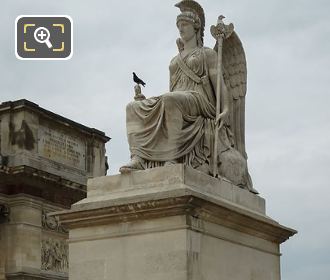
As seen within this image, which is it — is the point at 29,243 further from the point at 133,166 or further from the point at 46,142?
the point at 133,166

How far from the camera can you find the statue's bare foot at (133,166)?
11.2 meters

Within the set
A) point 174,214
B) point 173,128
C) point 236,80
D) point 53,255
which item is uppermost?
point 53,255

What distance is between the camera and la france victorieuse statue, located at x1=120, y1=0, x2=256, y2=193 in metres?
11.3

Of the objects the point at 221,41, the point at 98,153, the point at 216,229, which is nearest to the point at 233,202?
the point at 216,229

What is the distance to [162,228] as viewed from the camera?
10578mm

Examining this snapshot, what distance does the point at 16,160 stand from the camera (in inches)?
1242

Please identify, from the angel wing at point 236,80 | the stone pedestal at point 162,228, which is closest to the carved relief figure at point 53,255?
the angel wing at point 236,80

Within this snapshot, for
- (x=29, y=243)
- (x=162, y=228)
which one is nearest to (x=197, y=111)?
(x=162, y=228)

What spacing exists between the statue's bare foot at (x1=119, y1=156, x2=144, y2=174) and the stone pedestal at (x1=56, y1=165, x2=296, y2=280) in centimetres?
9

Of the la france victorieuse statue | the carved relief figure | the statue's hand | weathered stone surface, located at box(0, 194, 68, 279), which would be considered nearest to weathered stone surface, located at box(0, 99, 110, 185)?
weathered stone surface, located at box(0, 194, 68, 279)

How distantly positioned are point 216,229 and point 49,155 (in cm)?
2254

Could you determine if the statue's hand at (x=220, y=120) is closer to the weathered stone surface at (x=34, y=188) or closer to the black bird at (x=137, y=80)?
the black bird at (x=137, y=80)

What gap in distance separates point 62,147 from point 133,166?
22.9 m

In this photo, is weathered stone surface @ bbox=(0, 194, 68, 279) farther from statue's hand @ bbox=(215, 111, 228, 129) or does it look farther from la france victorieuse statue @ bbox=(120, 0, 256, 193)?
statue's hand @ bbox=(215, 111, 228, 129)
